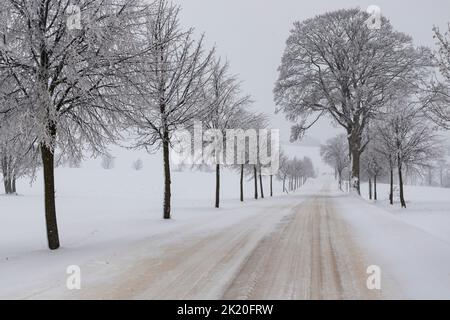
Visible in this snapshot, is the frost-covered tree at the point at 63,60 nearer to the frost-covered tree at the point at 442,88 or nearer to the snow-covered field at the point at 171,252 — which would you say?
the snow-covered field at the point at 171,252

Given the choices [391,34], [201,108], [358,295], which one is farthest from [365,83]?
[358,295]

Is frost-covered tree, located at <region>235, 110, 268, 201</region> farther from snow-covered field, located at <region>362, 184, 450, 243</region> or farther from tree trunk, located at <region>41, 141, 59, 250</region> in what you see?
tree trunk, located at <region>41, 141, 59, 250</region>

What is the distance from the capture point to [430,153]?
28469 mm

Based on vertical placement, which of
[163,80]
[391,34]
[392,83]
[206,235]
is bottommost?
[206,235]

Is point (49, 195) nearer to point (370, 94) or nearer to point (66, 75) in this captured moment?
point (66, 75)

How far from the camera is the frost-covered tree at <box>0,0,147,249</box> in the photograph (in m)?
7.95

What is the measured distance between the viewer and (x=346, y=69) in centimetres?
2647

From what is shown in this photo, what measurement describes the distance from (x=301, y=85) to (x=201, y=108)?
14580 mm

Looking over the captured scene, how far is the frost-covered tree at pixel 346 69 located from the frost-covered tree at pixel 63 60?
19474 mm

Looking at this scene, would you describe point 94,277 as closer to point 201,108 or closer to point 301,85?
point 201,108

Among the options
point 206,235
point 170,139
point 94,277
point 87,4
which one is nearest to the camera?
point 94,277

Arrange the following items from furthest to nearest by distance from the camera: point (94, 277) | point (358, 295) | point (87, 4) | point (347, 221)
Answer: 1. point (347, 221)
2. point (87, 4)
3. point (94, 277)
4. point (358, 295)

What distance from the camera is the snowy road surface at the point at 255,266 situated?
216 inches

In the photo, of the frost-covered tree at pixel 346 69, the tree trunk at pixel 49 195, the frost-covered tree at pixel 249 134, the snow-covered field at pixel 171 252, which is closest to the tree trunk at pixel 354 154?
the frost-covered tree at pixel 346 69
